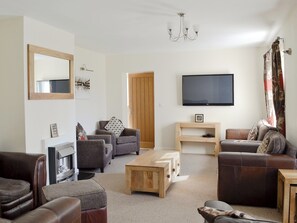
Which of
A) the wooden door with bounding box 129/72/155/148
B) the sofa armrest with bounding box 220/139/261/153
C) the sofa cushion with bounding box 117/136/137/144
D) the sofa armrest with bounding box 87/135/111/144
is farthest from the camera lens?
the wooden door with bounding box 129/72/155/148

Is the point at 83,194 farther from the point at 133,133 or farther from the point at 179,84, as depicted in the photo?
the point at 179,84

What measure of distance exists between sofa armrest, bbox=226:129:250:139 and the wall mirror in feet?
10.8

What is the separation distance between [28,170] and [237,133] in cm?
431

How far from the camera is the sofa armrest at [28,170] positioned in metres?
3.24

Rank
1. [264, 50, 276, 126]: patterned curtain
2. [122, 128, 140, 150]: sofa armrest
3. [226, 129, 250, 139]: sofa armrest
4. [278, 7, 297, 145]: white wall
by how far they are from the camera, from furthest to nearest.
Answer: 1. [122, 128, 140, 150]: sofa armrest
2. [226, 129, 250, 139]: sofa armrest
3. [264, 50, 276, 126]: patterned curtain
4. [278, 7, 297, 145]: white wall

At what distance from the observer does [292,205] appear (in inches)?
112

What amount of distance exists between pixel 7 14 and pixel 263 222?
3839mm

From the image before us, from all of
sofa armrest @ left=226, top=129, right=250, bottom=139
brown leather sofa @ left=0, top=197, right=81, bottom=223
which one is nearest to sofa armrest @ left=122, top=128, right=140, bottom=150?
sofa armrest @ left=226, top=129, right=250, bottom=139

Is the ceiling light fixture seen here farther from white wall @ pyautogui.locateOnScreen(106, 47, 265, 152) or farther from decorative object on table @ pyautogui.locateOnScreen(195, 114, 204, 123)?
decorative object on table @ pyautogui.locateOnScreen(195, 114, 204, 123)

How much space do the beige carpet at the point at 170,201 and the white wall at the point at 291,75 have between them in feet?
4.05

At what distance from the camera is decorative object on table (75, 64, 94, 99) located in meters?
6.24

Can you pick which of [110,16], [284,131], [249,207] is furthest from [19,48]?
[284,131]

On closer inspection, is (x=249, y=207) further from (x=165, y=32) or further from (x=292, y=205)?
(x=165, y=32)

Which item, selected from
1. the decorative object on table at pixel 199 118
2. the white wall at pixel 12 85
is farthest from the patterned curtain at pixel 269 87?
the white wall at pixel 12 85
